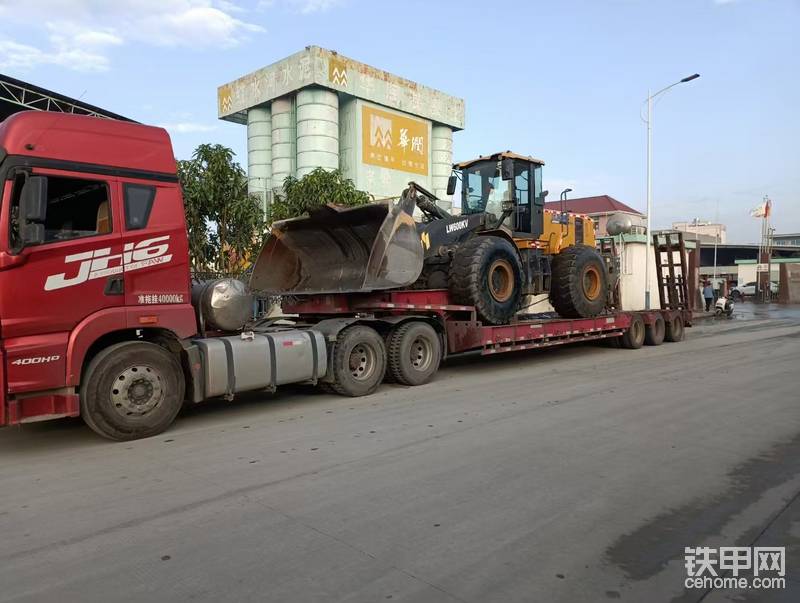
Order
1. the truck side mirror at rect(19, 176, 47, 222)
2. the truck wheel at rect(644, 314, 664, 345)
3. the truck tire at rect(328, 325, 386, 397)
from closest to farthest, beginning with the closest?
1. the truck side mirror at rect(19, 176, 47, 222)
2. the truck tire at rect(328, 325, 386, 397)
3. the truck wheel at rect(644, 314, 664, 345)

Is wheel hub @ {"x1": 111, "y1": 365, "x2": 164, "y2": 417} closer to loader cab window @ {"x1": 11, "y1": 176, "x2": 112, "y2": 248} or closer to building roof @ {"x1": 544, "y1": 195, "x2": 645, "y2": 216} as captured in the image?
loader cab window @ {"x1": 11, "y1": 176, "x2": 112, "y2": 248}

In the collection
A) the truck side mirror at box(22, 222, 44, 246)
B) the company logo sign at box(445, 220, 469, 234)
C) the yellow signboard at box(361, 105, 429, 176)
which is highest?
the yellow signboard at box(361, 105, 429, 176)

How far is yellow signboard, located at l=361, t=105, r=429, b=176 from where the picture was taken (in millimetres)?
31719

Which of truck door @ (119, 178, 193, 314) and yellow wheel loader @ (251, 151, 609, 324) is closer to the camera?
truck door @ (119, 178, 193, 314)

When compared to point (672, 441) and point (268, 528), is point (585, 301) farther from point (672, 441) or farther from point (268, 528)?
point (268, 528)

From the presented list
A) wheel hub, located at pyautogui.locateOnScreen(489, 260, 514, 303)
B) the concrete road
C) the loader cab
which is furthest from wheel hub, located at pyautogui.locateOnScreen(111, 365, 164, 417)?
the loader cab

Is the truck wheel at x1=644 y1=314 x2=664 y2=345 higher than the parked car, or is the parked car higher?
the parked car

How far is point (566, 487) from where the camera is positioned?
449 centimetres

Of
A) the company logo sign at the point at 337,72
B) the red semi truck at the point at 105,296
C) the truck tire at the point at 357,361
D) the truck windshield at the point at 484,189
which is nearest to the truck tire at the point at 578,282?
the truck windshield at the point at 484,189

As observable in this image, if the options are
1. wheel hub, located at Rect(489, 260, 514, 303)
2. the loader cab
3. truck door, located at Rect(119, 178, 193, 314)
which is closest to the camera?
truck door, located at Rect(119, 178, 193, 314)

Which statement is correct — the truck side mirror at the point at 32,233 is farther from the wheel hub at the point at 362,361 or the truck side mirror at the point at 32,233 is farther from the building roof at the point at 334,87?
the building roof at the point at 334,87

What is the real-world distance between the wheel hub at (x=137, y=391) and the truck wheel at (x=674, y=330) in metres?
13.3

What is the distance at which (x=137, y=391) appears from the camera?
19.8 feet

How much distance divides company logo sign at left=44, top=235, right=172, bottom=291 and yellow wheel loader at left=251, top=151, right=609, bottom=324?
3.30 metres
